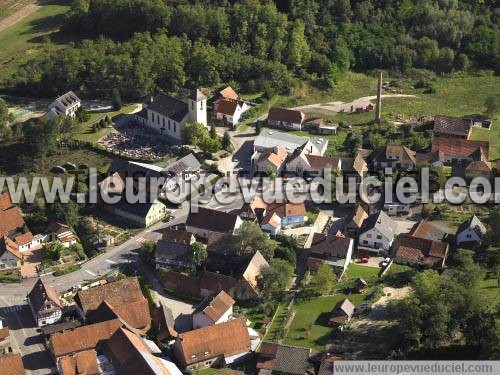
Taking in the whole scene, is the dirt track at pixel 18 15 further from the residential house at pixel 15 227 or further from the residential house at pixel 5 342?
the residential house at pixel 5 342

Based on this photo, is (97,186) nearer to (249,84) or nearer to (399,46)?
(249,84)

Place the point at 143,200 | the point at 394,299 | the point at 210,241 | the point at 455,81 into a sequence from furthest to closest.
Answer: the point at 455,81 < the point at 143,200 < the point at 210,241 < the point at 394,299

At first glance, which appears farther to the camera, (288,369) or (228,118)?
(228,118)

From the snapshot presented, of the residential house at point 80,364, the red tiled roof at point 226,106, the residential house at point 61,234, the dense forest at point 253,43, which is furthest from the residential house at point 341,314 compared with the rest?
the dense forest at point 253,43

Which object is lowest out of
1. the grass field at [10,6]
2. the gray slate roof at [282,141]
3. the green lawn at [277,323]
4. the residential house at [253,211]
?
the green lawn at [277,323]

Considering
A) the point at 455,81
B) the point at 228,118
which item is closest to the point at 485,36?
the point at 455,81

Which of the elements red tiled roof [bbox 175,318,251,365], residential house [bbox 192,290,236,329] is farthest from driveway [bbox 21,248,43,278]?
red tiled roof [bbox 175,318,251,365]
